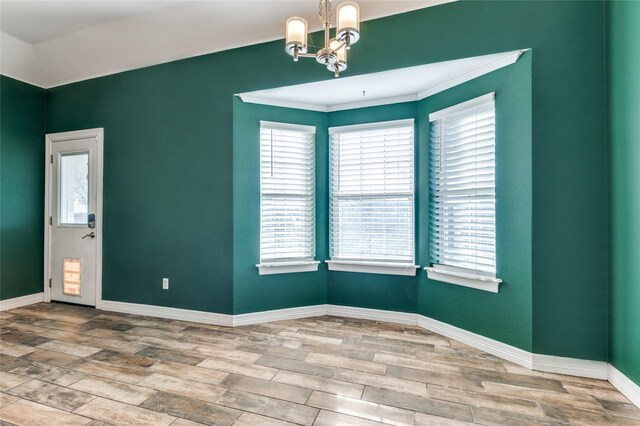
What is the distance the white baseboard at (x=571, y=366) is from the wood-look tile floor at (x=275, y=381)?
0.22 ft

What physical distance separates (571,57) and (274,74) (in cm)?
247

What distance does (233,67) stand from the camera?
135 inches

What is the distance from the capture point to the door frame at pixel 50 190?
4.06 m

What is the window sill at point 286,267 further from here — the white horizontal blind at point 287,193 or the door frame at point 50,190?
the door frame at point 50,190

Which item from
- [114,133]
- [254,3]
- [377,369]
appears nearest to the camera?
[377,369]

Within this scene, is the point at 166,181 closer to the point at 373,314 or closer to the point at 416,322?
the point at 373,314

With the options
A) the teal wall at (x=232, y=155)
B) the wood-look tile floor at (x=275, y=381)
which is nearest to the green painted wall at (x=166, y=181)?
the teal wall at (x=232, y=155)

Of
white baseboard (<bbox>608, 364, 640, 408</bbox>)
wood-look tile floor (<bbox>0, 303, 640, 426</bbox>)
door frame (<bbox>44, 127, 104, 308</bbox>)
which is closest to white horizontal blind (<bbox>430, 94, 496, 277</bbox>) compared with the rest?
wood-look tile floor (<bbox>0, 303, 640, 426</bbox>)

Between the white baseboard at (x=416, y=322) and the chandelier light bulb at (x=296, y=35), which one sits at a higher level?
the chandelier light bulb at (x=296, y=35)

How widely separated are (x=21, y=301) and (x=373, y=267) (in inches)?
174

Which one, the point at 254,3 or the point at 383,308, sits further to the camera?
the point at 383,308

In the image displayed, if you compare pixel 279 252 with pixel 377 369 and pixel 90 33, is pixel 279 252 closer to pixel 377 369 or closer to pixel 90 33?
pixel 377 369

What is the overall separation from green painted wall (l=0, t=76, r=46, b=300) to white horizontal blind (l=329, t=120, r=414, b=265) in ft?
12.8

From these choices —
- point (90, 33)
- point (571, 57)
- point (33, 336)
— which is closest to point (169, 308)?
point (33, 336)
